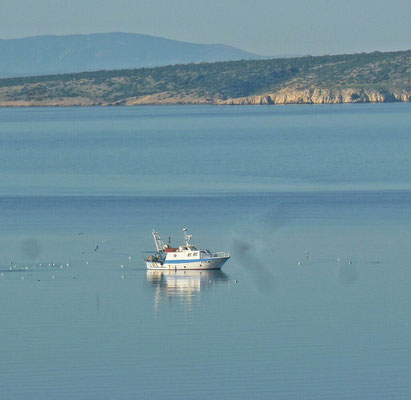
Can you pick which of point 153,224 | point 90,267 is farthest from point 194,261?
point 153,224

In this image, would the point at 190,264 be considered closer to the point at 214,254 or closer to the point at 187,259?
the point at 187,259

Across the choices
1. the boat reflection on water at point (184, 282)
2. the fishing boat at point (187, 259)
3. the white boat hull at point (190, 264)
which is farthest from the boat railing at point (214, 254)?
the boat reflection on water at point (184, 282)

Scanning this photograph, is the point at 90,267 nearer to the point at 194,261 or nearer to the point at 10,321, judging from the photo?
the point at 194,261

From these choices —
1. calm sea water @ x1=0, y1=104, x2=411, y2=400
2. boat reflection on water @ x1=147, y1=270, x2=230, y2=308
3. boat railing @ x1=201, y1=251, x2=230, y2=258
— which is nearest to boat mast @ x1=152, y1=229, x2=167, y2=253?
calm sea water @ x1=0, y1=104, x2=411, y2=400

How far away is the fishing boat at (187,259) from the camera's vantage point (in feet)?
184

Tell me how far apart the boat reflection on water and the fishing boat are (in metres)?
0.26

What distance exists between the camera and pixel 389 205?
77625 mm

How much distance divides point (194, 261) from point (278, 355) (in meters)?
18.1

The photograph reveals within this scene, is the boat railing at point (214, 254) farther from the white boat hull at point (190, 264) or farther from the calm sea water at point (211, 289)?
the calm sea water at point (211, 289)

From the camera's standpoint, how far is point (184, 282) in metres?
53.8

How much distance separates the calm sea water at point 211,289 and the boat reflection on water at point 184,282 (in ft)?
0.34

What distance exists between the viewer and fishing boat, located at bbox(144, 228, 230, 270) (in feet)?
184

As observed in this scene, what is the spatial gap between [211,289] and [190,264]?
5.57m

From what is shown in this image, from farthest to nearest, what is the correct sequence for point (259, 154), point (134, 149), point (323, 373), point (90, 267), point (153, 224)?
1. point (134, 149)
2. point (259, 154)
3. point (153, 224)
4. point (90, 267)
5. point (323, 373)
